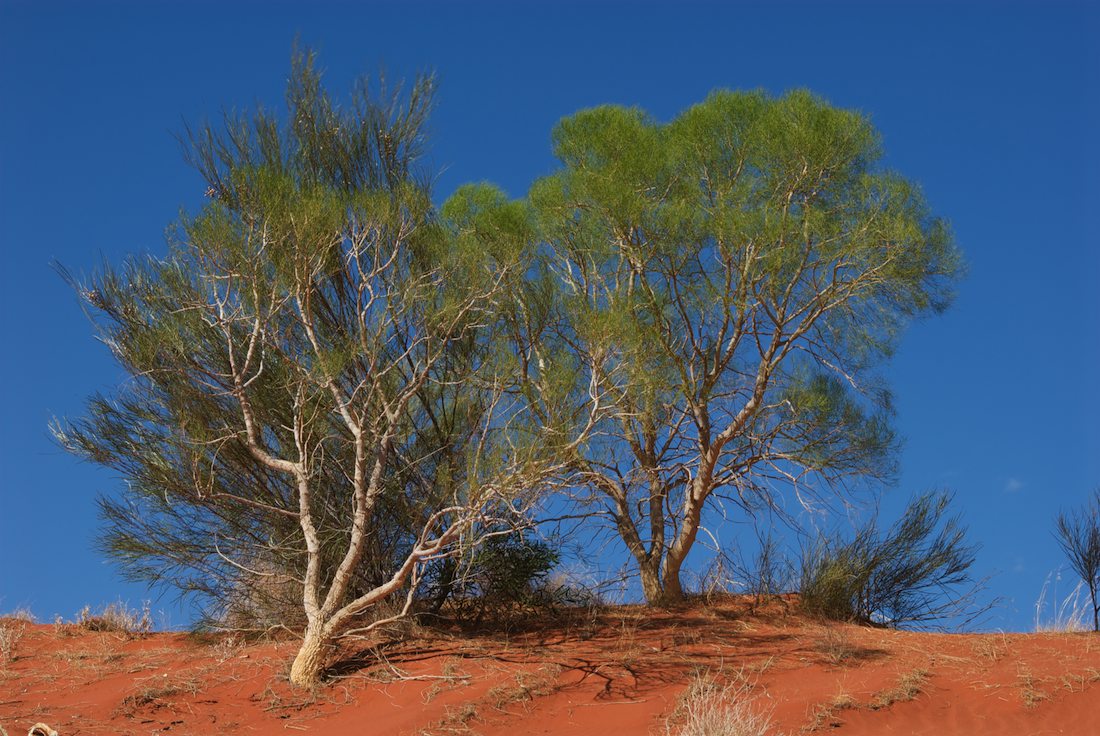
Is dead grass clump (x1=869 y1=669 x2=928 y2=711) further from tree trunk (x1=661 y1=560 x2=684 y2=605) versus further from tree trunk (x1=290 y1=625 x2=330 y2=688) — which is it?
tree trunk (x1=290 y1=625 x2=330 y2=688)

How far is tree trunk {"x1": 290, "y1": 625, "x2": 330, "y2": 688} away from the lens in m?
11.2

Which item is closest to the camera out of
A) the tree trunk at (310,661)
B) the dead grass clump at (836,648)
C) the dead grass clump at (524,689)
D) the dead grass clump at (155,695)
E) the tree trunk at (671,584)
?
the dead grass clump at (524,689)

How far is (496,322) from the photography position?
13.7 metres

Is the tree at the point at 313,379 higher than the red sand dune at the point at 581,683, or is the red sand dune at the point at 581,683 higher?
the tree at the point at 313,379

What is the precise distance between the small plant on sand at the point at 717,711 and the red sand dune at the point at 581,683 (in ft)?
0.35

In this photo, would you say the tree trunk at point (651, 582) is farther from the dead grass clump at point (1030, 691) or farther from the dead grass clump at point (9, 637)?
the dead grass clump at point (9, 637)

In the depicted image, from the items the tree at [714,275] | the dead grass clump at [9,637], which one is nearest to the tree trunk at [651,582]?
the tree at [714,275]

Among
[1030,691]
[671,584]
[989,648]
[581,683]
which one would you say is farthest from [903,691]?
[671,584]

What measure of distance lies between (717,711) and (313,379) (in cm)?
541

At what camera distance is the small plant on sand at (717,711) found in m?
8.80

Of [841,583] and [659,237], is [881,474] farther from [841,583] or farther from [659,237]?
[659,237]

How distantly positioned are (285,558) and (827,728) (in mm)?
6332

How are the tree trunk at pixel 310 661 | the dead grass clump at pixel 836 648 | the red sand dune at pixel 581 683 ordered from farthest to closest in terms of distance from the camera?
1. the dead grass clump at pixel 836 648
2. the tree trunk at pixel 310 661
3. the red sand dune at pixel 581 683

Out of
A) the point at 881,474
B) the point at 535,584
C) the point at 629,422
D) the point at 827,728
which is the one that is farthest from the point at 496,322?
the point at 827,728
